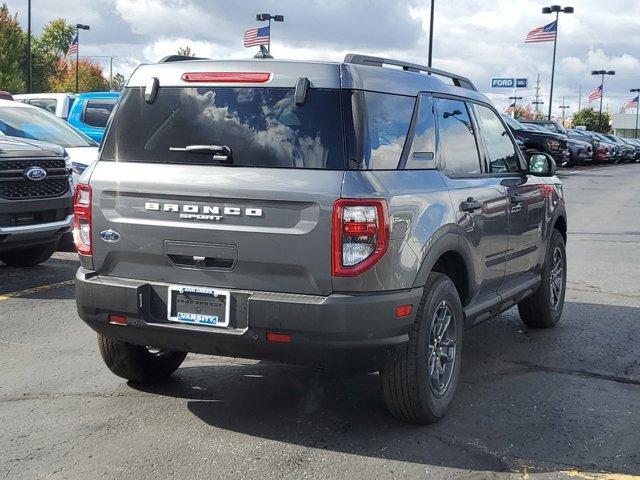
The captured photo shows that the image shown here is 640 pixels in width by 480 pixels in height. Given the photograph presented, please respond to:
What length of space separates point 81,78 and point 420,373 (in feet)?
253

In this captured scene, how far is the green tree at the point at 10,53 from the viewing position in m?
59.1

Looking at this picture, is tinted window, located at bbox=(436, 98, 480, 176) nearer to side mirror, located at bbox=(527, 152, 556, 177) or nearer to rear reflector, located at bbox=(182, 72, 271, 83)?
side mirror, located at bbox=(527, 152, 556, 177)

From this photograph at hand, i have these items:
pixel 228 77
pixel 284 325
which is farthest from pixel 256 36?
pixel 284 325

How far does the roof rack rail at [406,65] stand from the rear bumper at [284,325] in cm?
126

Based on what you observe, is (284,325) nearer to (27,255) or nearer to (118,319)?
(118,319)

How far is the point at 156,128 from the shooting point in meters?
4.30

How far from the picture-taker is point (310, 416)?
454 cm

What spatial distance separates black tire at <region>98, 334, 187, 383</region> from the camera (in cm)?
480

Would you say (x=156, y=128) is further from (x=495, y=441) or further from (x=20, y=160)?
(x=20, y=160)

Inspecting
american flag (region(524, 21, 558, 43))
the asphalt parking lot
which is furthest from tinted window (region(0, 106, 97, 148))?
american flag (region(524, 21, 558, 43))

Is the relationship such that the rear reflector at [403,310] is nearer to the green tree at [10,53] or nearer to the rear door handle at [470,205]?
the rear door handle at [470,205]

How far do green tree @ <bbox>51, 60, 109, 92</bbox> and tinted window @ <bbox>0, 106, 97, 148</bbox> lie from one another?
66.1 m

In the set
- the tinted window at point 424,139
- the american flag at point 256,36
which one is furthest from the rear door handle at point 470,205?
the american flag at point 256,36

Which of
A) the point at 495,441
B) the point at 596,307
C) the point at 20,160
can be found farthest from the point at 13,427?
the point at 596,307
